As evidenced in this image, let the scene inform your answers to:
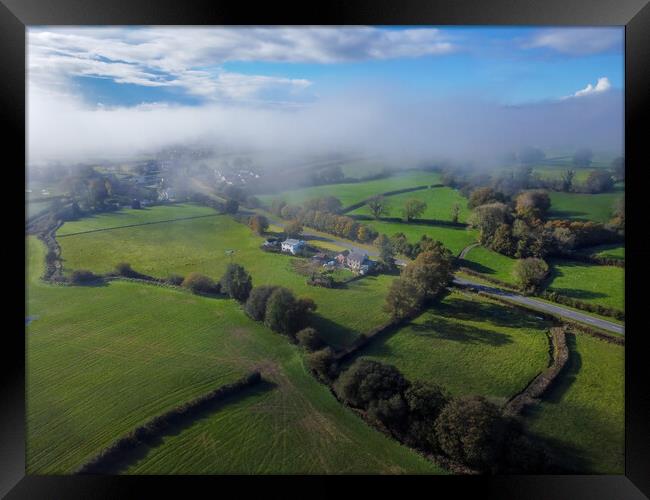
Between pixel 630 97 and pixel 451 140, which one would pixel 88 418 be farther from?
pixel 630 97

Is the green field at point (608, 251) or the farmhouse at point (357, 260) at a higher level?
the green field at point (608, 251)

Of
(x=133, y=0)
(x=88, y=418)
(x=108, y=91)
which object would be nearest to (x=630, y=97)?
(x=133, y=0)

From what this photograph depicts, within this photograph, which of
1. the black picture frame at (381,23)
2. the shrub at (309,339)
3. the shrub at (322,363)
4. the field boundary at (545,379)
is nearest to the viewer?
the black picture frame at (381,23)

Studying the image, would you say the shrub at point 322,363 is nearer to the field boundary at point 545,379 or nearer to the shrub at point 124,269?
the field boundary at point 545,379

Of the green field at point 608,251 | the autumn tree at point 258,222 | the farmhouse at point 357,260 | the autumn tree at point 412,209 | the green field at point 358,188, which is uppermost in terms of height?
the green field at point 358,188

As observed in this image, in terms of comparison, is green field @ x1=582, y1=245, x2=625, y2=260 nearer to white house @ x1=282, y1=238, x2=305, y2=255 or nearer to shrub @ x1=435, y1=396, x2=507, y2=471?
shrub @ x1=435, y1=396, x2=507, y2=471

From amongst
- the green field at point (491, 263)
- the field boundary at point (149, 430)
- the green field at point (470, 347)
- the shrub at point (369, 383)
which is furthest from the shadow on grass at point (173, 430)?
the green field at point (491, 263)

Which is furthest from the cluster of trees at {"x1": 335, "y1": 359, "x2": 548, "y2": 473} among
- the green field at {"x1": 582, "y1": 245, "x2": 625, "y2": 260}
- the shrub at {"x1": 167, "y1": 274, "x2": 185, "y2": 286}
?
the shrub at {"x1": 167, "y1": 274, "x2": 185, "y2": 286}
